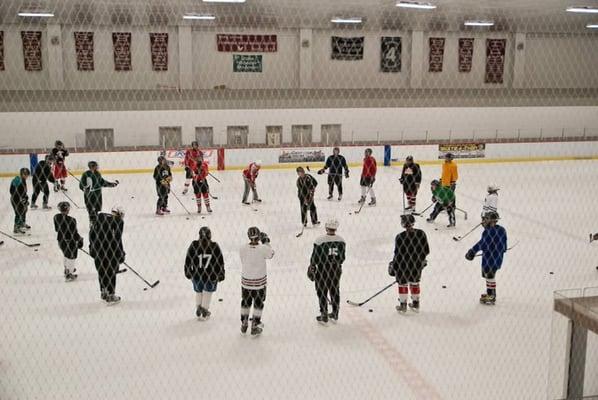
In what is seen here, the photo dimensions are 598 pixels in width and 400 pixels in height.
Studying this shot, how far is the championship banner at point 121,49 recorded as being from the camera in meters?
18.6

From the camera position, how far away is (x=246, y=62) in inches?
800

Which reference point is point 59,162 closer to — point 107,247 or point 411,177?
point 107,247

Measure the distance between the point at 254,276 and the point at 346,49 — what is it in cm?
1642

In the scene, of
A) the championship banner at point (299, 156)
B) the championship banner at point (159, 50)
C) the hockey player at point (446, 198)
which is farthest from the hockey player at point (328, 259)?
the championship banner at point (159, 50)

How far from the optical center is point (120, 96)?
1912 cm

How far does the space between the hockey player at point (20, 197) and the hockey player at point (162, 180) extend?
2.23 m

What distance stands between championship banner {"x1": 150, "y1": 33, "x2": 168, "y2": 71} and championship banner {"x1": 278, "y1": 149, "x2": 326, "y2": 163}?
5016 mm

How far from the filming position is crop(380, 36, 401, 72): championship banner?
21.0 m

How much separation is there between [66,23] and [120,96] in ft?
8.56

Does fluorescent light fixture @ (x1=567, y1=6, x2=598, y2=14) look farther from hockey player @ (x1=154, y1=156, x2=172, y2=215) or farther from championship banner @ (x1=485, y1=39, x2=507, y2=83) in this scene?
hockey player @ (x1=154, y1=156, x2=172, y2=215)

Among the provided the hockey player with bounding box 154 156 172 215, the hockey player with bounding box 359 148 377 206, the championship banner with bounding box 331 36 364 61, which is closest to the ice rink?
the hockey player with bounding box 154 156 172 215

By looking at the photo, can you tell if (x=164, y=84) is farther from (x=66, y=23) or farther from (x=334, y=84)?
(x=334, y=84)

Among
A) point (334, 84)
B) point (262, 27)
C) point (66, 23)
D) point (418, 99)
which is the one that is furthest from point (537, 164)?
point (66, 23)

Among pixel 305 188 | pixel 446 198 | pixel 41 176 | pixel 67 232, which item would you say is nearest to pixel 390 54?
pixel 446 198
